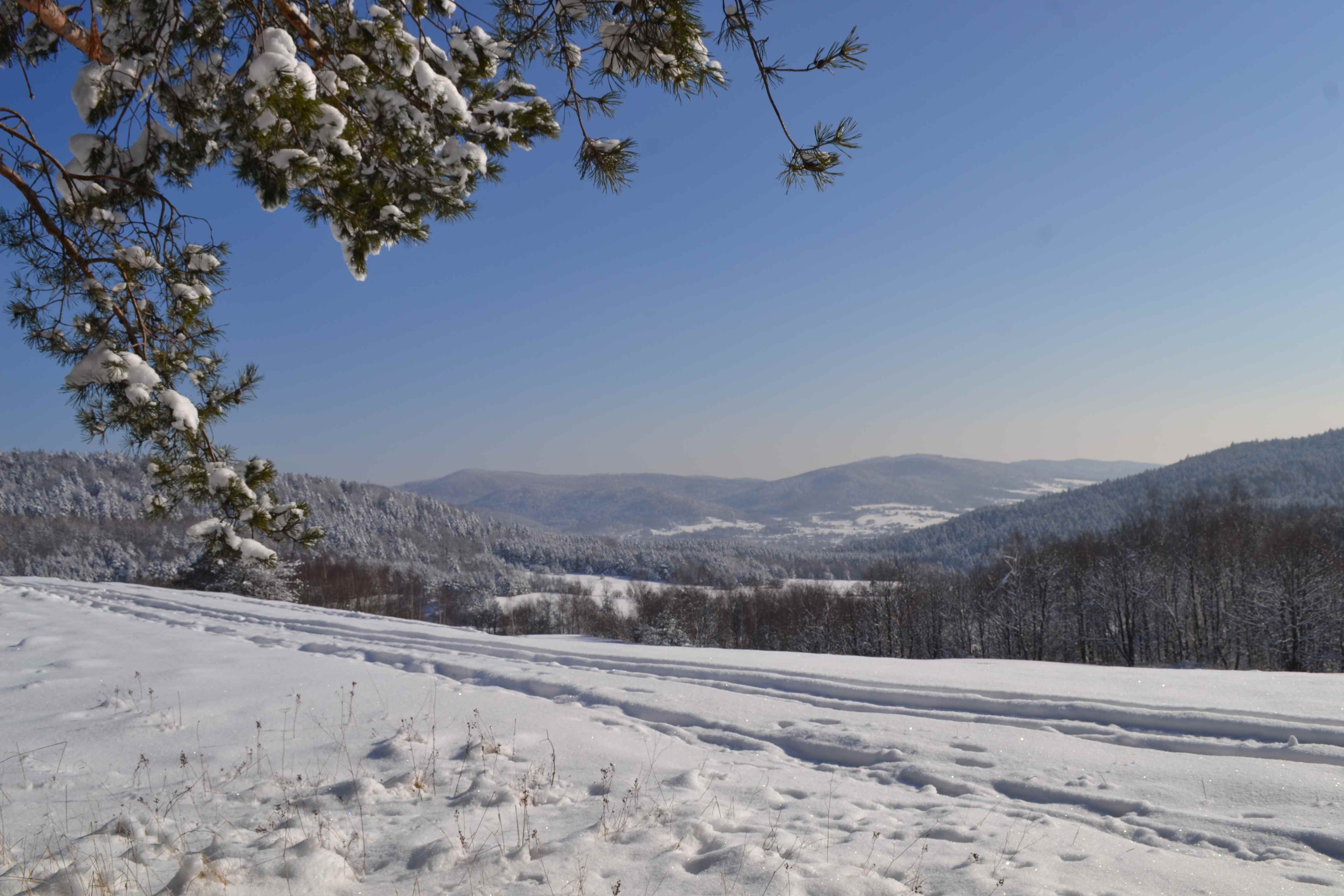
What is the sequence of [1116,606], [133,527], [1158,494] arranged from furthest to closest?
[133,527] → [1158,494] → [1116,606]

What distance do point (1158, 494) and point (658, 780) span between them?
85921 mm

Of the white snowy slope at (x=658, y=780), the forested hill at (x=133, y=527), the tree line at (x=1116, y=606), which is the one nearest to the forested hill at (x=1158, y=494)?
the tree line at (x=1116, y=606)

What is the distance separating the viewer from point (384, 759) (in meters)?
4.84

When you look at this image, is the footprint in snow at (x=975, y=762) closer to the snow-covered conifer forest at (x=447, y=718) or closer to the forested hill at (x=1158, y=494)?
the snow-covered conifer forest at (x=447, y=718)

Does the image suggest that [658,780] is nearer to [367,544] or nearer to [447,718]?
[447,718]

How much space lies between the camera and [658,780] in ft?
14.9

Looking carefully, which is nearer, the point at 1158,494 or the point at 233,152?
the point at 233,152

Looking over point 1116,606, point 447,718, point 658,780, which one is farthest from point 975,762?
point 1116,606

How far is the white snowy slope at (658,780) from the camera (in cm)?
301

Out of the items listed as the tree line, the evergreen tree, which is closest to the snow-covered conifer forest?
the evergreen tree

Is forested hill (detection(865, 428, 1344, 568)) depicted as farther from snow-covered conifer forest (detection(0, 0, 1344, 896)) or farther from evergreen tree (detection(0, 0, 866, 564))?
evergreen tree (detection(0, 0, 866, 564))

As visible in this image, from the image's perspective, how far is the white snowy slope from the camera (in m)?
3.01

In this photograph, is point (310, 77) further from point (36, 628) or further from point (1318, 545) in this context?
point (1318, 545)

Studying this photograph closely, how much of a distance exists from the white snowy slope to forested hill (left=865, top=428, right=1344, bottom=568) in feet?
198
